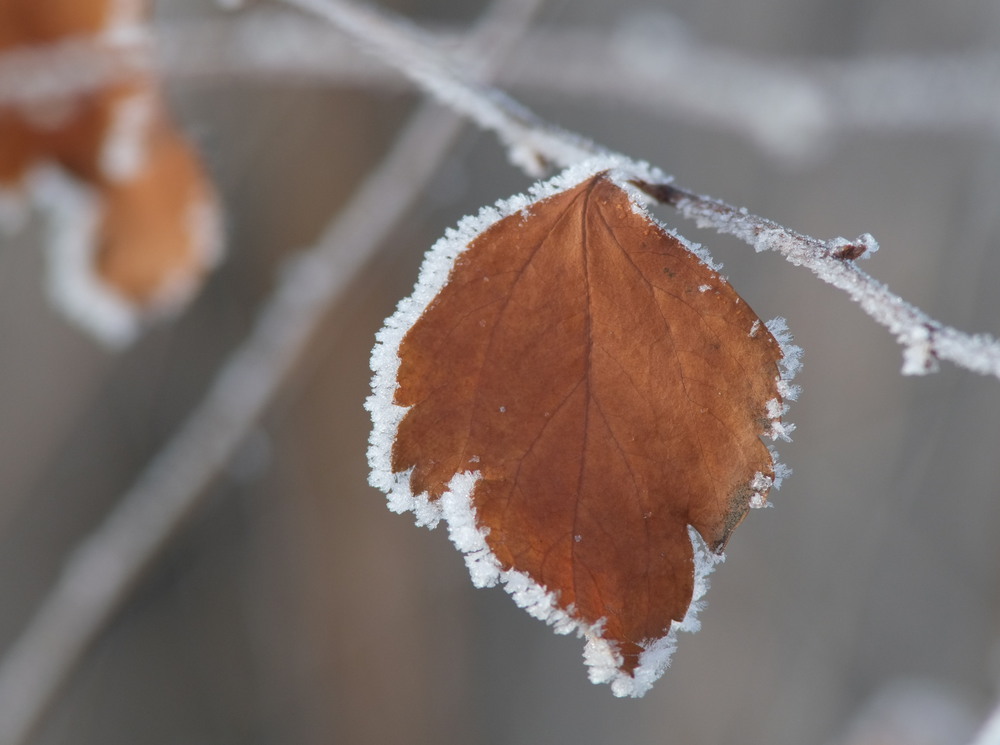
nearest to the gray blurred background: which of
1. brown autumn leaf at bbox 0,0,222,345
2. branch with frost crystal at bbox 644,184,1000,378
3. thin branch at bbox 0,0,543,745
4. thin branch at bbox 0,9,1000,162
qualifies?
thin branch at bbox 0,9,1000,162

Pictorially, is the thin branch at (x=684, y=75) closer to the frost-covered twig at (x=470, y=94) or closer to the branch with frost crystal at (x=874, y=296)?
the frost-covered twig at (x=470, y=94)

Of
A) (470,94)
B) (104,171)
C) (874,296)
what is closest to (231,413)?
(104,171)

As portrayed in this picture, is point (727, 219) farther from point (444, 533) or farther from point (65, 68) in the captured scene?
point (444, 533)

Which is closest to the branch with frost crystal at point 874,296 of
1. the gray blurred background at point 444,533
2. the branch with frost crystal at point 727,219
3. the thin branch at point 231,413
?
the branch with frost crystal at point 727,219

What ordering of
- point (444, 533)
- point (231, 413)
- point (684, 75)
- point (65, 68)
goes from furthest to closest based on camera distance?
point (444, 533) < point (684, 75) < point (231, 413) < point (65, 68)

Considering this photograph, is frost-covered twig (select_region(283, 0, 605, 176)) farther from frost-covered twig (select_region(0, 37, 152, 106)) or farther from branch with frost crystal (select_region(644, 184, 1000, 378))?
frost-covered twig (select_region(0, 37, 152, 106))

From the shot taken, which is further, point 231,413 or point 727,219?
point 231,413
